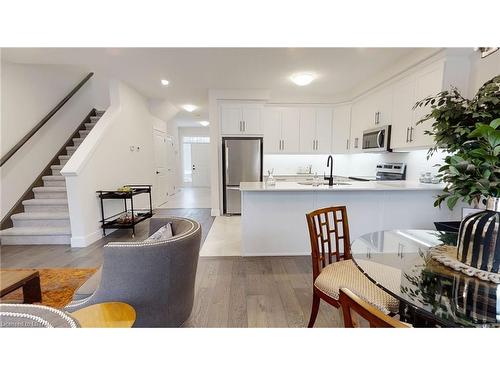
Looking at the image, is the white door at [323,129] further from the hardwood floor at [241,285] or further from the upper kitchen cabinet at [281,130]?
the hardwood floor at [241,285]

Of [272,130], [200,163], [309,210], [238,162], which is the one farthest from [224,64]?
[200,163]

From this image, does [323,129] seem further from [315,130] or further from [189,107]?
[189,107]

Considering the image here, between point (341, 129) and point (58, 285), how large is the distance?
216 inches

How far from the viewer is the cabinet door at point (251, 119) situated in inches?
199

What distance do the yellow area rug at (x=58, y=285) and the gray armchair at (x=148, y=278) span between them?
2.83ft

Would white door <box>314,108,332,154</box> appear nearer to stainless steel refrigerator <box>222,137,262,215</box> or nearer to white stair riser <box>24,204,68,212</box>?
stainless steel refrigerator <box>222,137,262,215</box>

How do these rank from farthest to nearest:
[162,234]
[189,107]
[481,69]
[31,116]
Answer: [189,107] < [31,116] < [481,69] < [162,234]

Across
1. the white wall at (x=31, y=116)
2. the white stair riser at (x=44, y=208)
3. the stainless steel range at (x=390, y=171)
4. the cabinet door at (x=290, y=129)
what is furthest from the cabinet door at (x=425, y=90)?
the white wall at (x=31, y=116)

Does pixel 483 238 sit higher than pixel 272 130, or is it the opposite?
pixel 272 130

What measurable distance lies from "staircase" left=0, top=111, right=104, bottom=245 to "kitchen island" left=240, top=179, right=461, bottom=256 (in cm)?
276

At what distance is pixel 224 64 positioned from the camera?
3.59 meters
